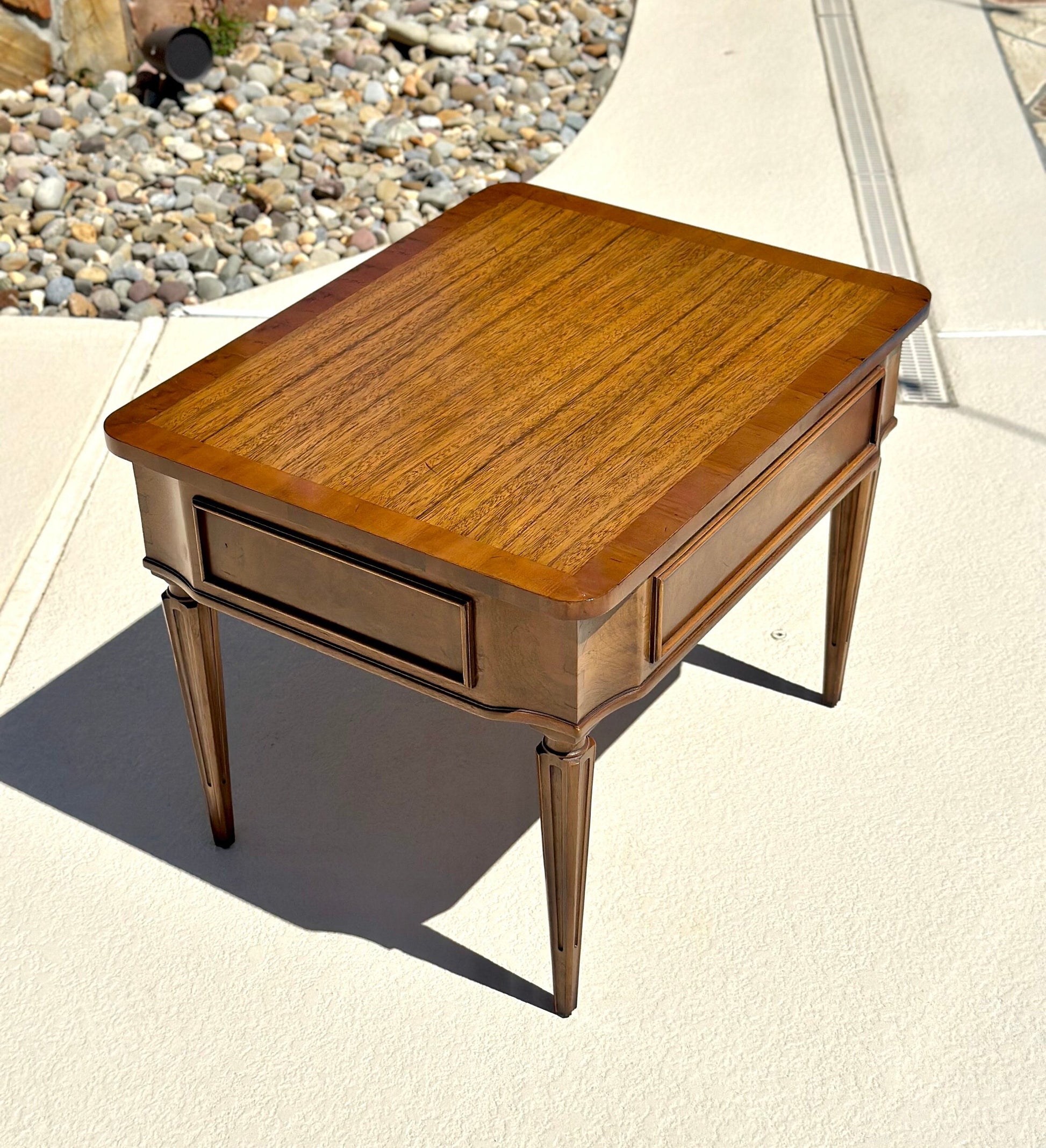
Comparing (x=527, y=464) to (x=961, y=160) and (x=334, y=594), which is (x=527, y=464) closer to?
(x=334, y=594)

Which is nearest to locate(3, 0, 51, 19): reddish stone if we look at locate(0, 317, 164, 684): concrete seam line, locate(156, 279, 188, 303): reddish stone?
locate(156, 279, 188, 303): reddish stone

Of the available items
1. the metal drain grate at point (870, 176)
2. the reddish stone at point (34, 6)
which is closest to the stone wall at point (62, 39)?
the reddish stone at point (34, 6)

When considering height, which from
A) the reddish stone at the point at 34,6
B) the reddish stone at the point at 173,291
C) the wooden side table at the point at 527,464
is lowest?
the reddish stone at the point at 173,291

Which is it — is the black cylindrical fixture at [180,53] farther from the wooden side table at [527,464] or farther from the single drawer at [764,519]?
the single drawer at [764,519]

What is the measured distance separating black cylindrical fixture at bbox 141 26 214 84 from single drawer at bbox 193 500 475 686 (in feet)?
8.83

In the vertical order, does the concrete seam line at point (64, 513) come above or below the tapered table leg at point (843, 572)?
below

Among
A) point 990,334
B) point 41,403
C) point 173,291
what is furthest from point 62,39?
point 990,334

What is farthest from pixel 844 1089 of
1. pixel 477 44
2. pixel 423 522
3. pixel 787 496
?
pixel 477 44

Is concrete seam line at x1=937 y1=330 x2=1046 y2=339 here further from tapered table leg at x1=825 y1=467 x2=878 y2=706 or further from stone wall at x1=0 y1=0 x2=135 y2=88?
stone wall at x1=0 y1=0 x2=135 y2=88

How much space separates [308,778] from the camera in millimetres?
2420

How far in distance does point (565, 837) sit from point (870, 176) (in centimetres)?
269

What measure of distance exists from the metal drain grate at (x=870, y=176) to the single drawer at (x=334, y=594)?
175cm

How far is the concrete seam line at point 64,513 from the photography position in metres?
2.70

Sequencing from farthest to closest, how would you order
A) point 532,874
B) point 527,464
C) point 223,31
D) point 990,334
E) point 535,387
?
1. point 223,31
2. point 990,334
3. point 532,874
4. point 535,387
5. point 527,464
